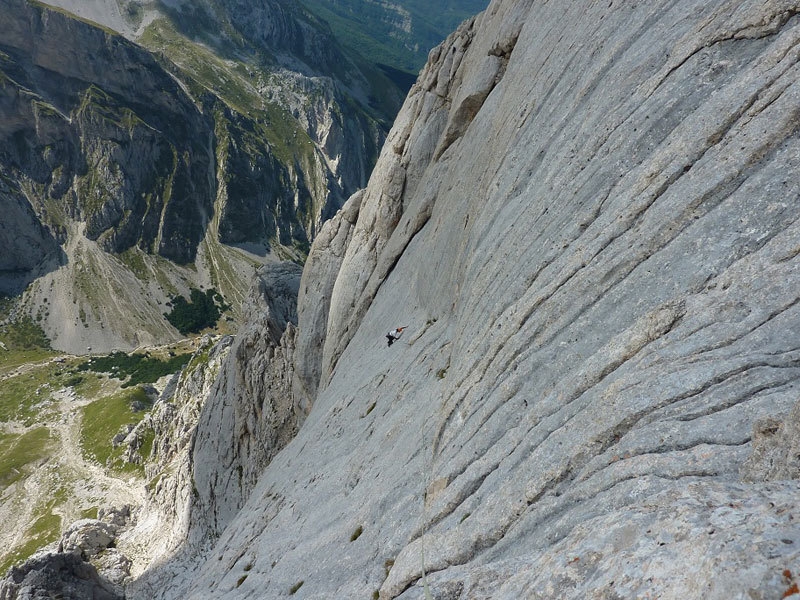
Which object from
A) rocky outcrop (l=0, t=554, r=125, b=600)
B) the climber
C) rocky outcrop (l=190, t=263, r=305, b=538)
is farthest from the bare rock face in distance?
rocky outcrop (l=0, t=554, r=125, b=600)

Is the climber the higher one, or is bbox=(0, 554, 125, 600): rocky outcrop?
the climber

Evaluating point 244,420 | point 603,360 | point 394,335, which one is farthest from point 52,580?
point 603,360

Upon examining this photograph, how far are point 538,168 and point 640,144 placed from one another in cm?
651

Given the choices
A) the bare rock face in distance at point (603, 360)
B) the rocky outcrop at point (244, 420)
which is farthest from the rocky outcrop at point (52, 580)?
the bare rock face in distance at point (603, 360)

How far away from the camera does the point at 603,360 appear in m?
14.0

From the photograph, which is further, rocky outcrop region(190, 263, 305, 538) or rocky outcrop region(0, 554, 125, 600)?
rocky outcrop region(190, 263, 305, 538)

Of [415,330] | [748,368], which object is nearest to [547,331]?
[748,368]

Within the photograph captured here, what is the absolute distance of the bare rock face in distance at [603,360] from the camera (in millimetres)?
8797

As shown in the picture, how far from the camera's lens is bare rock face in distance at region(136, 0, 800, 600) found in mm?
8797

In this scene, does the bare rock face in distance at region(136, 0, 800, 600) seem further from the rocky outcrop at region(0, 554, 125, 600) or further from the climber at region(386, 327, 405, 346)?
the rocky outcrop at region(0, 554, 125, 600)

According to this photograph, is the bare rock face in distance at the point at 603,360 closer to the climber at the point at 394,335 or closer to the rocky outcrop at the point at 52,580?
the climber at the point at 394,335

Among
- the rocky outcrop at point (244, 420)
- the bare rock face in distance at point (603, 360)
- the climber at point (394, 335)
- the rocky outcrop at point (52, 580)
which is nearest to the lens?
the bare rock face in distance at point (603, 360)

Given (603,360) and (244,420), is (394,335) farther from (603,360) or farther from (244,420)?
(244,420)

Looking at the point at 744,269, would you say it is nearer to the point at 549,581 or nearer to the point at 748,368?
the point at 748,368
